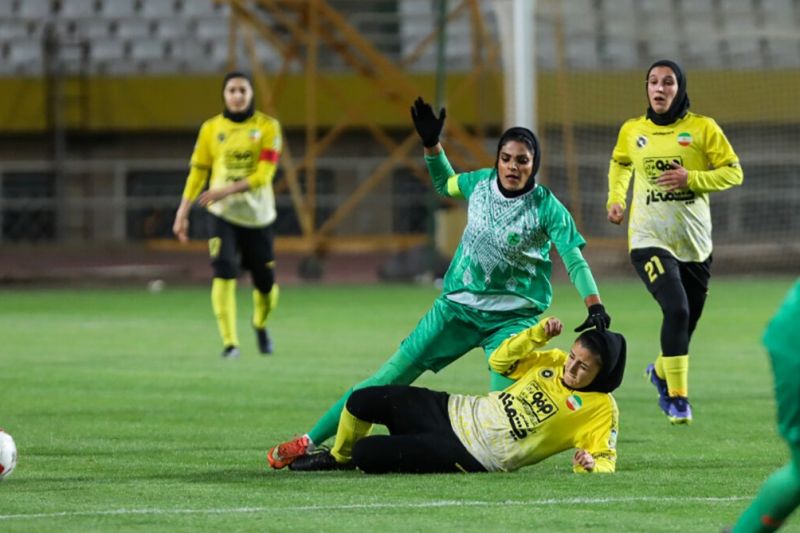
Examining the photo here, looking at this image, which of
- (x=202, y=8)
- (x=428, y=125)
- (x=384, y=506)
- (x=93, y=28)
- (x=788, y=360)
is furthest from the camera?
(x=202, y=8)

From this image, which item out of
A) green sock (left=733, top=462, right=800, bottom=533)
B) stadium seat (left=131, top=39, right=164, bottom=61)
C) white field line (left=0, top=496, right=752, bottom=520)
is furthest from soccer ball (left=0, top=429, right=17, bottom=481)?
stadium seat (left=131, top=39, right=164, bottom=61)

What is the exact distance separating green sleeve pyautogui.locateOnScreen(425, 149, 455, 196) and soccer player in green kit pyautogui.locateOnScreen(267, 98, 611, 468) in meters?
0.14

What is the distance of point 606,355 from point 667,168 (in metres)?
3.16

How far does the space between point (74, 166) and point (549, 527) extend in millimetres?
25947

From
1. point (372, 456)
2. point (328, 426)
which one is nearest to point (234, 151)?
point (328, 426)

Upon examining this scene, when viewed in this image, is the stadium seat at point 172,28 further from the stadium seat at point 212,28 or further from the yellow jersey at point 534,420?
the yellow jersey at point 534,420

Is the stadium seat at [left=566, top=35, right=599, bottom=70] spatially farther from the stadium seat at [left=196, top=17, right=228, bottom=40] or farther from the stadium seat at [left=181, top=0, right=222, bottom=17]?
the stadium seat at [left=181, top=0, right=222, bottom=17]

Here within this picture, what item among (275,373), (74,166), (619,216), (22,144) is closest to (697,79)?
(74,166)

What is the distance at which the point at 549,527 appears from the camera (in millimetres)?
6297

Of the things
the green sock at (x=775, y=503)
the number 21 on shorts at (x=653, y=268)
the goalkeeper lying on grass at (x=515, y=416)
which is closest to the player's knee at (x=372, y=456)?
the goalkeeper lying on grass at (x=515, y=416)

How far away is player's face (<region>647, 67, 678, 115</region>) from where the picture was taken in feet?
33.7

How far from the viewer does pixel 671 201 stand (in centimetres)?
1049

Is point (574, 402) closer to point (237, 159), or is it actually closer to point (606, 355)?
point (606, 355)

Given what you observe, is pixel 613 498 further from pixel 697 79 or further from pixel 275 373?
pixel 697 79
